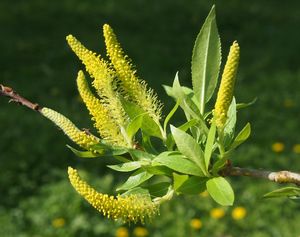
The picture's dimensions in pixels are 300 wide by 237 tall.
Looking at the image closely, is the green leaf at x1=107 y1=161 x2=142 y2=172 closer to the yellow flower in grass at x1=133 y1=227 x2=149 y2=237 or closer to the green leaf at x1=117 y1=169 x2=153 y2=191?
the green leaf at x1=117 y1=169 x2=153 y2=191

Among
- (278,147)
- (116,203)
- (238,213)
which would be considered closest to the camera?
(116,203)

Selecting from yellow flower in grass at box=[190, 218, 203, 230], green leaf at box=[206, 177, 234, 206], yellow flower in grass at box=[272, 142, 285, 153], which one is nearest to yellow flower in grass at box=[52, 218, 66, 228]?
yellow flower in grass at box=[190, 218, 203, 230]

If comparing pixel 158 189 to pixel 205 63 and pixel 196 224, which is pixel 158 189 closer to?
pixel 205 63

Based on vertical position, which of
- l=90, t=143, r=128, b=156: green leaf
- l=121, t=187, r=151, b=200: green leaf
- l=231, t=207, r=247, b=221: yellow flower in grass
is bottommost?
l=231, t=207, r=247, b=221: yellow flower in grass

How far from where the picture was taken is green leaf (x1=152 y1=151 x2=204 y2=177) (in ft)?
2.84

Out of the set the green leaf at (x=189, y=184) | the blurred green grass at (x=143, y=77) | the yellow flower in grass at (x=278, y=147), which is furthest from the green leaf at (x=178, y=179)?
the yellow flower in grass at (x=278, y=147)

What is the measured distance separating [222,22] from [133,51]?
151 centimetres

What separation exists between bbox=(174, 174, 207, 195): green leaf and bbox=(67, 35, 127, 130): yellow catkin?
0.13 m

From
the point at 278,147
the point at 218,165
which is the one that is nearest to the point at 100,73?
the point at 218,165

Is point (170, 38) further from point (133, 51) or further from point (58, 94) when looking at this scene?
point (58, 94)

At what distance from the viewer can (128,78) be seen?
3.07 ft

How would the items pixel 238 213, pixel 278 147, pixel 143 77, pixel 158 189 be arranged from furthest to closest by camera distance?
pixel 143 77 → pixel 278 147 → pixel 238 213 → pixel 158 189

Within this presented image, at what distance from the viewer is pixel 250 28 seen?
7.11 m

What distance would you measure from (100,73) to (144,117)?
9 centimetres
